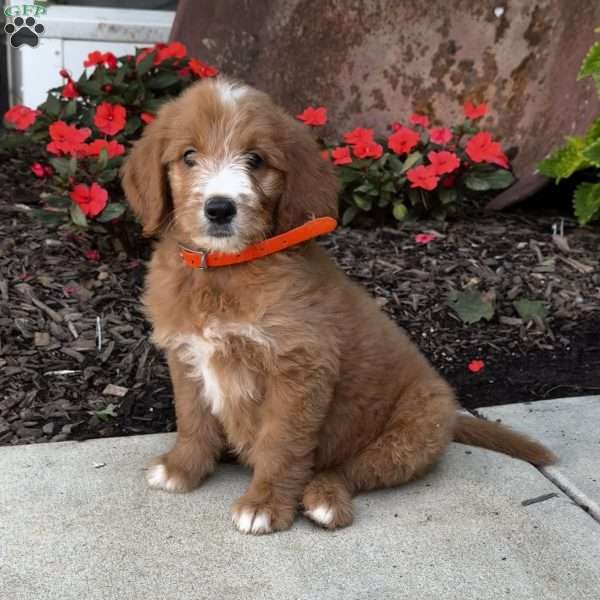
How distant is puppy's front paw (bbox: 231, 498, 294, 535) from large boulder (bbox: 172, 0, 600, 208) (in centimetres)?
397

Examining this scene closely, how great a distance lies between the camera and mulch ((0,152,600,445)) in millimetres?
4250

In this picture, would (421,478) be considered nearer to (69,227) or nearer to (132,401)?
(132,401)

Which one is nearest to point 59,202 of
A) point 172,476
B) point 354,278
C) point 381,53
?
point 354,278

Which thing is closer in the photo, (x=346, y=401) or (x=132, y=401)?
(x=346, y=401)

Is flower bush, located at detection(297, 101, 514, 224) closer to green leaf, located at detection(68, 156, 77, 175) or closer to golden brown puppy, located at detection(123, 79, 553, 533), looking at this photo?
green leaf, located at detection(68, 156, 77, 175)

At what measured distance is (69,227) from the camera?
5.09m

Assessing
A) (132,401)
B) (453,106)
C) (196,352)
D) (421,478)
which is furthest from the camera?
(453,106)

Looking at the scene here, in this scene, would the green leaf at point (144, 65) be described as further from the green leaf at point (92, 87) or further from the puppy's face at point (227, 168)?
the puppy's face at point (227, 168)

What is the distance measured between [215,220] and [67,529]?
1.29 meters

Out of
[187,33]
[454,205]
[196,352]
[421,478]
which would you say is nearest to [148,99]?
[187,33]

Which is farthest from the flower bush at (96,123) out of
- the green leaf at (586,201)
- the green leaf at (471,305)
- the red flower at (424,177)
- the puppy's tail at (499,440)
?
the green leaf at (586,201)

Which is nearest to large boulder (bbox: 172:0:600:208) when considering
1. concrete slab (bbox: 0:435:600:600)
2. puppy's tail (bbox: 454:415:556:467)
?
puppy's tail (bbox: 454:415:556:467)

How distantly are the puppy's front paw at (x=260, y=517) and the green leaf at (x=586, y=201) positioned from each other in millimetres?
3524

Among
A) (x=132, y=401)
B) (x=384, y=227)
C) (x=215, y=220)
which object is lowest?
(x=132, y=401)
